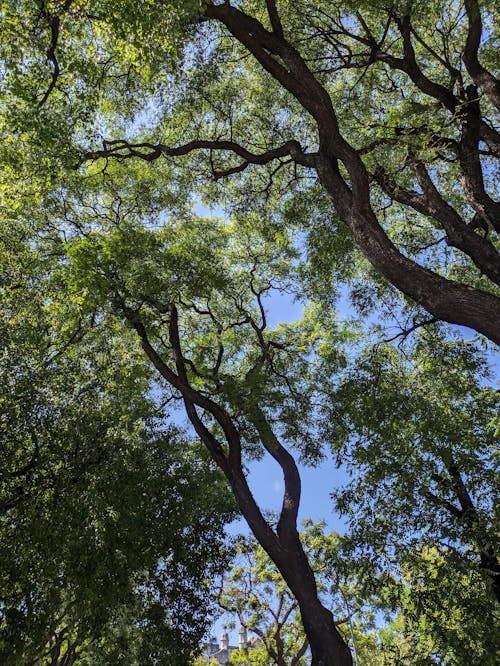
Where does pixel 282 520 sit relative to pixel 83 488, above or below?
below

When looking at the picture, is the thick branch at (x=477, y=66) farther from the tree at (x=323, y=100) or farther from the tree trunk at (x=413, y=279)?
the tree trunk at (x=413, y=279)

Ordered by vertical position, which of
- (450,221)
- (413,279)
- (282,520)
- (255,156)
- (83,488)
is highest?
(255,156)

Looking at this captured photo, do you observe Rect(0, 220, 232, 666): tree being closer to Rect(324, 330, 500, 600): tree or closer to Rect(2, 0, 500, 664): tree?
Rect(2, 0, 500, 664): tree

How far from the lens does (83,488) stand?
8375mm

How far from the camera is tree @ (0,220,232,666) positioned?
25.9ft

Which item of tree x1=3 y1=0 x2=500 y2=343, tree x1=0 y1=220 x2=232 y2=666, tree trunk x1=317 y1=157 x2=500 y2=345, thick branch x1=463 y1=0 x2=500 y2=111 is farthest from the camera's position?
tree x1=0 y1=220 x2=232 y2=666

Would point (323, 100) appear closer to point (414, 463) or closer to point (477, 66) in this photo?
point (477, 66)

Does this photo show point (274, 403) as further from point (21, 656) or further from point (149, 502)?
point (21, 656)

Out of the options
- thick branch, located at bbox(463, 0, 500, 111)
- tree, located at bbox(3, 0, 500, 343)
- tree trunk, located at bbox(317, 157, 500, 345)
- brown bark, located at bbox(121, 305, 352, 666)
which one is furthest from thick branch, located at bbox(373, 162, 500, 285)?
brown bark, located at bbox(121, 305, 352, 666)

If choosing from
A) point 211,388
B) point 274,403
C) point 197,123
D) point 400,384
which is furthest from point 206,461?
point 197,123

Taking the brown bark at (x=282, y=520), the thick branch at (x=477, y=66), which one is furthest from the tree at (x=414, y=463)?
the thick branch at (x=477, y=66)

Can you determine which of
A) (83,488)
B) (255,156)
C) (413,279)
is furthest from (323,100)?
(83,488)

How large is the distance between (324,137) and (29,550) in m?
7.89

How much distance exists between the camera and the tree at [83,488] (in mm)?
7891
